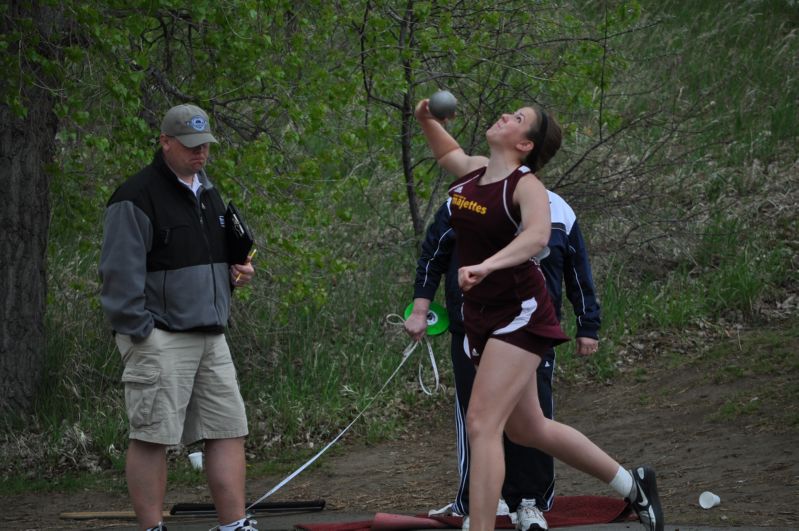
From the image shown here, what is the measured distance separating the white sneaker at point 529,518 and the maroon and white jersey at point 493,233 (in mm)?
1222

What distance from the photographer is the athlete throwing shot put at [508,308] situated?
477 cm

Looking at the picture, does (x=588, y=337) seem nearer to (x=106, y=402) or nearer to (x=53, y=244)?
(x=106, y=402)

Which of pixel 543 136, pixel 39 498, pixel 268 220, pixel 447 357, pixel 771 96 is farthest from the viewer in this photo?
pixel 771 96

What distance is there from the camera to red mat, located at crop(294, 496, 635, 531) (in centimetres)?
589

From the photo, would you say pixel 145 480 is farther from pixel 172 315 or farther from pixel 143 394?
pixel 172 315

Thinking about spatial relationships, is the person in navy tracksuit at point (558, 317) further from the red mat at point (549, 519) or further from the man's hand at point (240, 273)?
the man's hand at point (240, 273)

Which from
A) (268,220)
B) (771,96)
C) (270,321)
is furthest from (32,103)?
(771,96)

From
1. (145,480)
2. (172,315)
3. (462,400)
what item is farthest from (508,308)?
(145,480)

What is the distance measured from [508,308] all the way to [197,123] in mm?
1709

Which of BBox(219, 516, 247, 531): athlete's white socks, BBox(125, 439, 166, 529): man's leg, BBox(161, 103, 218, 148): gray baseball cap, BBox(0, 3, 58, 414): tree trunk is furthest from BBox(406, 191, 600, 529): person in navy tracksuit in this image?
BBox(0, 3, 58, 414): tree trunk

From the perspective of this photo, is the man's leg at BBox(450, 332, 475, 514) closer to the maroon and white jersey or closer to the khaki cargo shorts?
the maroon and white jersey

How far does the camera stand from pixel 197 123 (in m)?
5.49

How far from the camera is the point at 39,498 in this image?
→ 8.16m

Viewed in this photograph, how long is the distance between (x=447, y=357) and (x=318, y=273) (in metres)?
1.30
